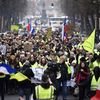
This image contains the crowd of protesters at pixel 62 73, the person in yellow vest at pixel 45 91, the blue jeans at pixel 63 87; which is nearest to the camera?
the person in yellow vest at pixel 45 91

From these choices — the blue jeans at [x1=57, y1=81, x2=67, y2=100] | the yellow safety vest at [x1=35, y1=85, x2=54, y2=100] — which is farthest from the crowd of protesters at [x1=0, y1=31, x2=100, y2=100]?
the yellow safety vest at [x1=35, y1=85, x2=54, y2=100]

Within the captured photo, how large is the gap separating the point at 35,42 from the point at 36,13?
481 ft

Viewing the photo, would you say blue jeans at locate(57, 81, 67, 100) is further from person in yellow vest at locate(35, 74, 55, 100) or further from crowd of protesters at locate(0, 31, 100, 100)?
person in yellow vest at locate(35, 74, 55, 100)

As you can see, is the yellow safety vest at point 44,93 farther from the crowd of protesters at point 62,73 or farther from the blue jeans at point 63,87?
the blue jeans at point 63,87

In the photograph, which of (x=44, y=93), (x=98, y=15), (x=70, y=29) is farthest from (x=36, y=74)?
(x=98, y=15)

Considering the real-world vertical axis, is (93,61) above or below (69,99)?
above

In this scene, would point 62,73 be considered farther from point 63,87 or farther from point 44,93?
point 44,93

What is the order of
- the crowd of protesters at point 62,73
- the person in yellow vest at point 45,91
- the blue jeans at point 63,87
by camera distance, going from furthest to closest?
the blue jeans at point 63,87
the crowd of protesters at point 62,73
the person in yellow vest at point 45,91

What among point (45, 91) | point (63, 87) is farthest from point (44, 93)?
point (63, 87)

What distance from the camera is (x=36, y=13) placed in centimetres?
17725

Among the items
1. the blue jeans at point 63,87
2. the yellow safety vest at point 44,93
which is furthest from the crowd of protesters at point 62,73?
the yellow safety vest at point 44,93

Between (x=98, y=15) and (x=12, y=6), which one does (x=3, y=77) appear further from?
(x=12, y=6)

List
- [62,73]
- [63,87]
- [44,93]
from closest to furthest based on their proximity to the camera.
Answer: [44,93]
[62,73]
[63,87]

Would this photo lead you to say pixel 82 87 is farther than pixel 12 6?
No
